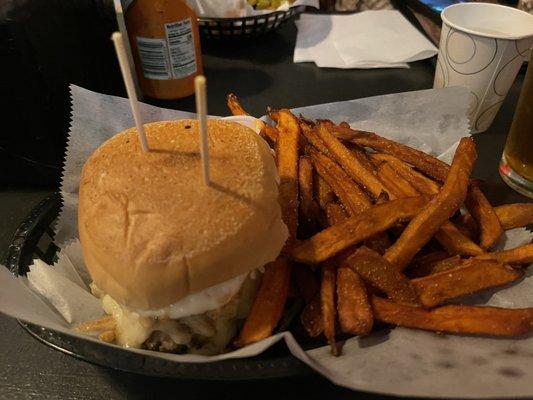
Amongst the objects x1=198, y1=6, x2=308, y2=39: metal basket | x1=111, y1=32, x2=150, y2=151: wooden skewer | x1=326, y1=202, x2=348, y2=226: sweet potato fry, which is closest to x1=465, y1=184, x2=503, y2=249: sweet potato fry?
x1=326, y1=202, x2=348, y2=226: sweet potato fry

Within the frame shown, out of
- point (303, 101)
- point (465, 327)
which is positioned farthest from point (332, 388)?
point (303, 101)

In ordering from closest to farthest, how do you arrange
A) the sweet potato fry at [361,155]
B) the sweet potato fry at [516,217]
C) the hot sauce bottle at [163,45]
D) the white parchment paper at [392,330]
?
the white parchment paper at [392,330] → the sweet potato fry at [516,217] → the sweet potato fry at [361,155] → the hot sauce bottle at [163,45]

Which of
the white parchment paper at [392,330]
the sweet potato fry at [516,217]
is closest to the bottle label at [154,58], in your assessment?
the white parchment paper at [392,330]

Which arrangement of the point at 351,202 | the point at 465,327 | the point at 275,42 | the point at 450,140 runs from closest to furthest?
the point at 465,327 → the point at 351,202 → the point at 450,140 → the point at 275,42

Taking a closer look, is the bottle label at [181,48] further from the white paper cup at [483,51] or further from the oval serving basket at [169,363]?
the oval serving basket at [169,363]

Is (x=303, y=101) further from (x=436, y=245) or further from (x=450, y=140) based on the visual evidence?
(x=436, y=245)

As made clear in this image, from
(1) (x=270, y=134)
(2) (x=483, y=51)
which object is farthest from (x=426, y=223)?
(2) (x=483, y=51)
